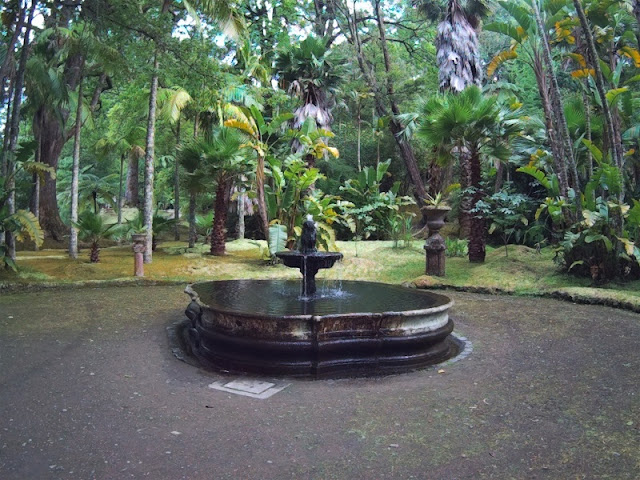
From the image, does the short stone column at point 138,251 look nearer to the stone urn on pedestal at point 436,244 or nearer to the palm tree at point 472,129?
the stone urn on pedestal at point 436,244

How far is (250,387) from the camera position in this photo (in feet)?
15.9

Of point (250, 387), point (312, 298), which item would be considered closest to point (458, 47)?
point (312, 298)

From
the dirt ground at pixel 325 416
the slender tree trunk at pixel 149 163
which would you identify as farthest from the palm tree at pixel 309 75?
the dirt ground at pixel 325 416

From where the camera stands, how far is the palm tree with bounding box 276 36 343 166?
1831 centimetres

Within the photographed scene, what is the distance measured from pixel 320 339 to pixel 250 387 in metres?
0.89

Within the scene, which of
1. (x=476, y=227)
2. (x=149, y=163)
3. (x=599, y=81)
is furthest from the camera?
(x=149, y=163)

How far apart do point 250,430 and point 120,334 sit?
3.76 metres

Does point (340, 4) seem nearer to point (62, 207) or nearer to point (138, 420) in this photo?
point (62, 207)

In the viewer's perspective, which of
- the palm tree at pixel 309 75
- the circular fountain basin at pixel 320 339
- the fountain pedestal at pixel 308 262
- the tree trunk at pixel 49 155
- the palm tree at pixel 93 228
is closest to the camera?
the circular fountain basin at pixel 320 339

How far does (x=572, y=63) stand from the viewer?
57.0ft

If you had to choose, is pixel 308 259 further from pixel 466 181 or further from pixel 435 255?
pixel 466 181

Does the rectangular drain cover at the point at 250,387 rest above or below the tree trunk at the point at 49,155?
below

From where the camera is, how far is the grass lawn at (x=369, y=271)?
10516mm

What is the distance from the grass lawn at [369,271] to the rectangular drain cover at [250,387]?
6.72 metres
